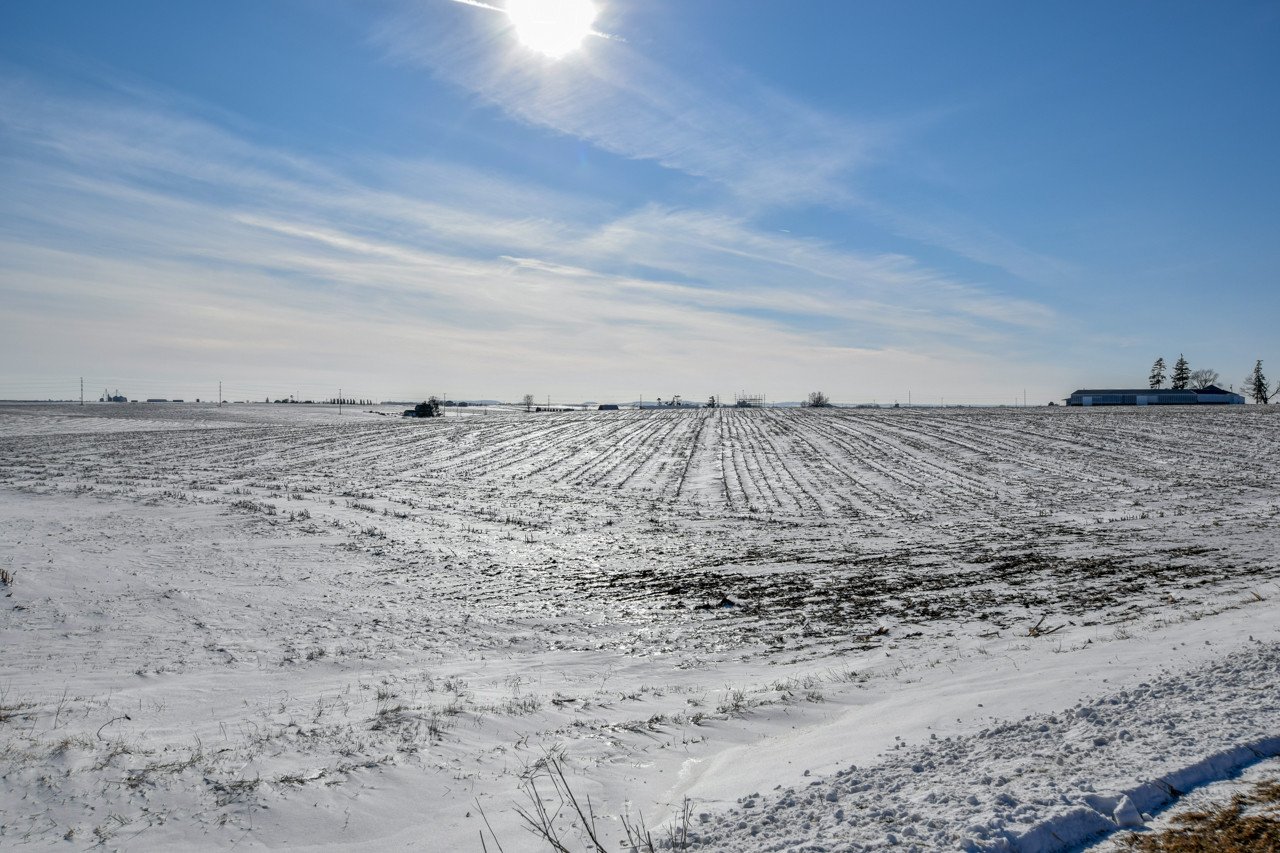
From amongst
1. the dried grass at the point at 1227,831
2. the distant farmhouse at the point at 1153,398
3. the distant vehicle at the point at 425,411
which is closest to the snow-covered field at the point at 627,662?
the dried grass at the point at 1227,831

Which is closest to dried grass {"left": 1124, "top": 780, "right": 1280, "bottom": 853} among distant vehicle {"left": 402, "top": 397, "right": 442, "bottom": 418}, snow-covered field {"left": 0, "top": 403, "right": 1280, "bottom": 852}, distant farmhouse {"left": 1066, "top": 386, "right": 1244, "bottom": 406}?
snow-covered field {"left": 0, "top": 403, "right": 1280, "bottom": 852}

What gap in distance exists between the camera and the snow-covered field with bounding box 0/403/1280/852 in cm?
536

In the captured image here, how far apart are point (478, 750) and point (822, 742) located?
337cm

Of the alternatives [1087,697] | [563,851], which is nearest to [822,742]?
[1087,697]

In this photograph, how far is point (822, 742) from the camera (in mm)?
6645

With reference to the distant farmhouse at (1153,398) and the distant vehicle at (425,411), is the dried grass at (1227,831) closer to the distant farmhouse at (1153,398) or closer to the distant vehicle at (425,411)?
the distant vehicle at (425,411)

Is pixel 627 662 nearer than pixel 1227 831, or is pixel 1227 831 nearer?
pixel 1227 831

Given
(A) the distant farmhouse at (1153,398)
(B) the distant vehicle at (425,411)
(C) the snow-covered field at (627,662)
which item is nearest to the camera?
(C) the snow-covered field at (627,662)

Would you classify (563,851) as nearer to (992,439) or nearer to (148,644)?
(148,644)

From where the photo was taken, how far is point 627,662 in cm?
1081

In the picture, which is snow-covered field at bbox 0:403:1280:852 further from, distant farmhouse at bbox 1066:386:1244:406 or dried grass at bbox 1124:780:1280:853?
distant farmhouse at bbox 1066:386:1244:406

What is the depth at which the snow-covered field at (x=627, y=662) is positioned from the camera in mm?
5363

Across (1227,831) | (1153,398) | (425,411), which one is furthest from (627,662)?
(1153,398)

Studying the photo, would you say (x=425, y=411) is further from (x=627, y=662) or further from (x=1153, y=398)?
(x=1153, y=398)
